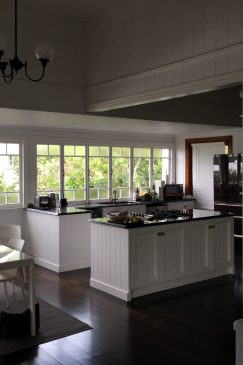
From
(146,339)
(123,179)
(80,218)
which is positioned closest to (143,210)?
(123,179)

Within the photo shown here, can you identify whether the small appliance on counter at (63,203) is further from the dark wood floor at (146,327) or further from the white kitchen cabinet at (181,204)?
the white kitchen cabinet at (181,204)

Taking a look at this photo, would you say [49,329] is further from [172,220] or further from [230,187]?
[230,187]

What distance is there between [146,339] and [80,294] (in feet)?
5.03

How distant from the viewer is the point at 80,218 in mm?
6289

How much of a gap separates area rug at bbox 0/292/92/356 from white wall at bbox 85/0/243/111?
238cm

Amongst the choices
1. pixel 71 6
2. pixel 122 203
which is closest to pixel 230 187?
pixel 122 203

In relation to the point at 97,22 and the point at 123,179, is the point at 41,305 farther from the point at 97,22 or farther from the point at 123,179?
the point at 123,179

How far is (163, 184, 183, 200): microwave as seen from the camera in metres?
8.42

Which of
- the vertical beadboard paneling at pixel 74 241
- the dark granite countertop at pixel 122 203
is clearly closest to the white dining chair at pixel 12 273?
the vertical beadboard paneling at pixel 74 241

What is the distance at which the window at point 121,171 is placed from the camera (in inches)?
322

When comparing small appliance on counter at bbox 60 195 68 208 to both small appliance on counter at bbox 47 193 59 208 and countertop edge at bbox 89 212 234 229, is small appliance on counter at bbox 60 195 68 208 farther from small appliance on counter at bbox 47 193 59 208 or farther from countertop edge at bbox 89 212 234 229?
countertop edge at bbox 89 212 234 229

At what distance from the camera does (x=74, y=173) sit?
300 inches

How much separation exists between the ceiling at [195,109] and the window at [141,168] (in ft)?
8.23

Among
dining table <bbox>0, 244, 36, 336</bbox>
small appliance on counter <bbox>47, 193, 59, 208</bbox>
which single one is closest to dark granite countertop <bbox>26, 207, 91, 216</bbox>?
small appliance on counter <bbox>47, 193, 59, 208</bbox>
